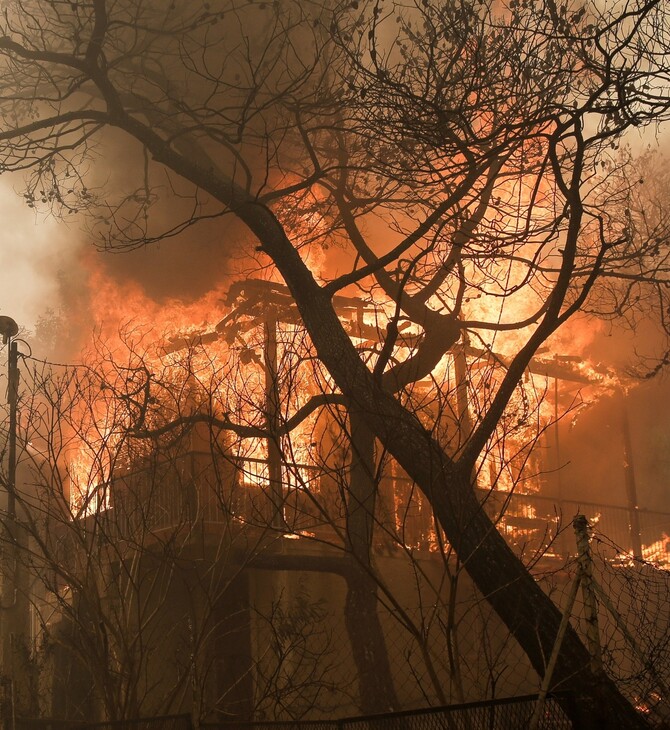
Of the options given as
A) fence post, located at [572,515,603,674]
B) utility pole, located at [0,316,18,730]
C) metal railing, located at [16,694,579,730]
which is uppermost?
utility pole, located at [0,316,18,730]

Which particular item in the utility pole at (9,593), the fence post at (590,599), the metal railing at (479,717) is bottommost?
the metal railing at (479,717)

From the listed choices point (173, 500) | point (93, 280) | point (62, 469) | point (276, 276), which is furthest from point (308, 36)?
point (62, 469)

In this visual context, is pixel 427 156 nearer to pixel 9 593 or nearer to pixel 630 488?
pixel 9 593

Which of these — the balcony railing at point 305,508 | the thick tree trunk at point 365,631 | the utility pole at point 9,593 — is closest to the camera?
the balcony railing at point 305,508

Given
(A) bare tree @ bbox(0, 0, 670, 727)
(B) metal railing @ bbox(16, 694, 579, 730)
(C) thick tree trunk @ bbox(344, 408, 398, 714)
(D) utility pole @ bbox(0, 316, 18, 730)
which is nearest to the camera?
(B) metal railing @ bbox(16, 694, 579, 730)

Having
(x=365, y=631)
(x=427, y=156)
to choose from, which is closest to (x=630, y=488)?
(x=365, y=631)

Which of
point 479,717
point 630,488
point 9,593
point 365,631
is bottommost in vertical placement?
point 479,717

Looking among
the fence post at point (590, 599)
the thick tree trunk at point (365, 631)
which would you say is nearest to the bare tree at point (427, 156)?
the fence post at point (590, 599)

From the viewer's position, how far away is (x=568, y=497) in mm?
16703

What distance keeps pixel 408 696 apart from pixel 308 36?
8.62 meters

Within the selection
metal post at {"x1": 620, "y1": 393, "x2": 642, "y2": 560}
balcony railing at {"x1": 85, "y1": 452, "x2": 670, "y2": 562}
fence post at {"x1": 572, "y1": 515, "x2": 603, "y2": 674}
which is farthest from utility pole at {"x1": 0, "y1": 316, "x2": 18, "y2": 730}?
metal post at {"x1": 620, "y1": 393, "x2": 642, "y2": 560}

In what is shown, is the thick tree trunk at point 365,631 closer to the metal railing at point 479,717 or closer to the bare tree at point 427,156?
the bare tree at point 427,156

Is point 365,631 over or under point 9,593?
under

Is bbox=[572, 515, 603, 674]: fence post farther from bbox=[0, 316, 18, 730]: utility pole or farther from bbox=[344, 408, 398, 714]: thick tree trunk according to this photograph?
bbox=[0, 316, 18, 730]: utility pole
